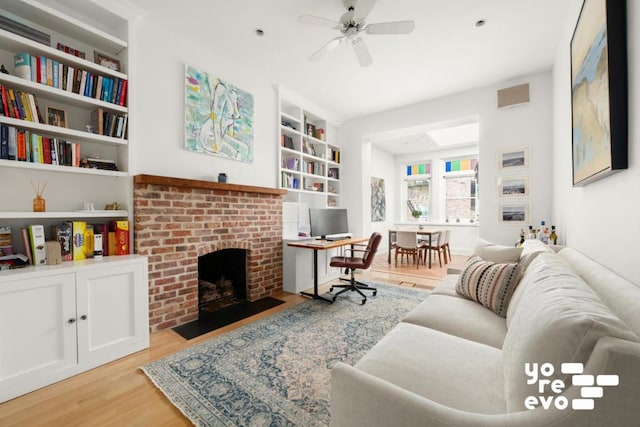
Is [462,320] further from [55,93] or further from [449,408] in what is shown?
[55,93]

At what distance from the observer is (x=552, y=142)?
344 centimetres

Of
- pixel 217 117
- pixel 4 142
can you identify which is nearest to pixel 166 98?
pixel 217 117

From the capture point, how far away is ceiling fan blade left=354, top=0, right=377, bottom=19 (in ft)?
6.81

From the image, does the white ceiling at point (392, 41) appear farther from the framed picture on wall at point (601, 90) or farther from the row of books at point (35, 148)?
the row of books at point (35, 148)

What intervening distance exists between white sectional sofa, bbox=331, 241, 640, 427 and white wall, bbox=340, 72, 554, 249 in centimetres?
261

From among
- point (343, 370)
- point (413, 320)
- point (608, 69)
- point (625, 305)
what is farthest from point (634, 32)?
point (343, 370)

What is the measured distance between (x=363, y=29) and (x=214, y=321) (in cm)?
311

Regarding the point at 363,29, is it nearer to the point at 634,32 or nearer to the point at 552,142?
the point at 634,32

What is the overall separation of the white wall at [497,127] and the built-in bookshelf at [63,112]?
152 inches

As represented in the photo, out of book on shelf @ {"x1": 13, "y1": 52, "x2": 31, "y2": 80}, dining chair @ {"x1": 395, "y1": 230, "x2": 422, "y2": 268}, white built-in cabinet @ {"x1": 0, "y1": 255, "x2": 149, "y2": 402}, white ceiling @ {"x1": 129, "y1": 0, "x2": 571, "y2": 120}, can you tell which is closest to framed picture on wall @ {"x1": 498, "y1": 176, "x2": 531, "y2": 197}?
white ceiling @ {"x1": 129, "y1": 0, "x2": 571, "y2": 120}

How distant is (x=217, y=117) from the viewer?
10.1ft

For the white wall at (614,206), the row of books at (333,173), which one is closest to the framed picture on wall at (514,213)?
the white wall at (614,206)

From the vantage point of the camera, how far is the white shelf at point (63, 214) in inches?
71.3

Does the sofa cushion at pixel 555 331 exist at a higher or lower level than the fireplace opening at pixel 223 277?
higher
